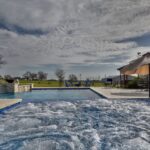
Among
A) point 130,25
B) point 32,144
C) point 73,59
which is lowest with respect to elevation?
point 32,144

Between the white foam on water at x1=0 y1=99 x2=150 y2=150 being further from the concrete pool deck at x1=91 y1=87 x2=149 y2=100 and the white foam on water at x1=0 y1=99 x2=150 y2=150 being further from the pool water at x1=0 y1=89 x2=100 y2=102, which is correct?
the pool water at x1=0 y1=89 x2=100 y2=102

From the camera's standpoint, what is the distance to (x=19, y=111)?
Result: 7594 mm

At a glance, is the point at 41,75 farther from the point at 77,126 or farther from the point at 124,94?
the point at 77,126

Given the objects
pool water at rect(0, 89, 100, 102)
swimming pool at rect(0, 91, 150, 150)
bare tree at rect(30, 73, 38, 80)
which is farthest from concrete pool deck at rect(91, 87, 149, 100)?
bare tree at rect(30, 73, 38, 80)

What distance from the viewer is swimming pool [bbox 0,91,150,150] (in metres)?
4.50

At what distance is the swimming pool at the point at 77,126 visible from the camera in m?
4.50

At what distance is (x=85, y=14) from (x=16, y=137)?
8.05m

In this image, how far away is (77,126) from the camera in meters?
5.96

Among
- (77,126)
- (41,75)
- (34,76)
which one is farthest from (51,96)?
(41,75)

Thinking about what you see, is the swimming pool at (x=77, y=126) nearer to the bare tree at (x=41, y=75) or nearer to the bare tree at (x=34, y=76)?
the bare tree at (x=34, y=76)

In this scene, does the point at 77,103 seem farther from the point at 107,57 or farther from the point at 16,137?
the point at 107,57

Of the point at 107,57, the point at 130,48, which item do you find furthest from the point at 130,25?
the point at 107,57

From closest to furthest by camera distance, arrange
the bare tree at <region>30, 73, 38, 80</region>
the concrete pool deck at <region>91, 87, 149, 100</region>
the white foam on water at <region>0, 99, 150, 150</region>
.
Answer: the white foam on water at <region>0, 99, 150, 150</region>
the concrete pool deck at <region>91, 87, 149, 100</region>
the bare tree at <region>30, 73, 38, 80</region>

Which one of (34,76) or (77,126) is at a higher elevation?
(34,76)
